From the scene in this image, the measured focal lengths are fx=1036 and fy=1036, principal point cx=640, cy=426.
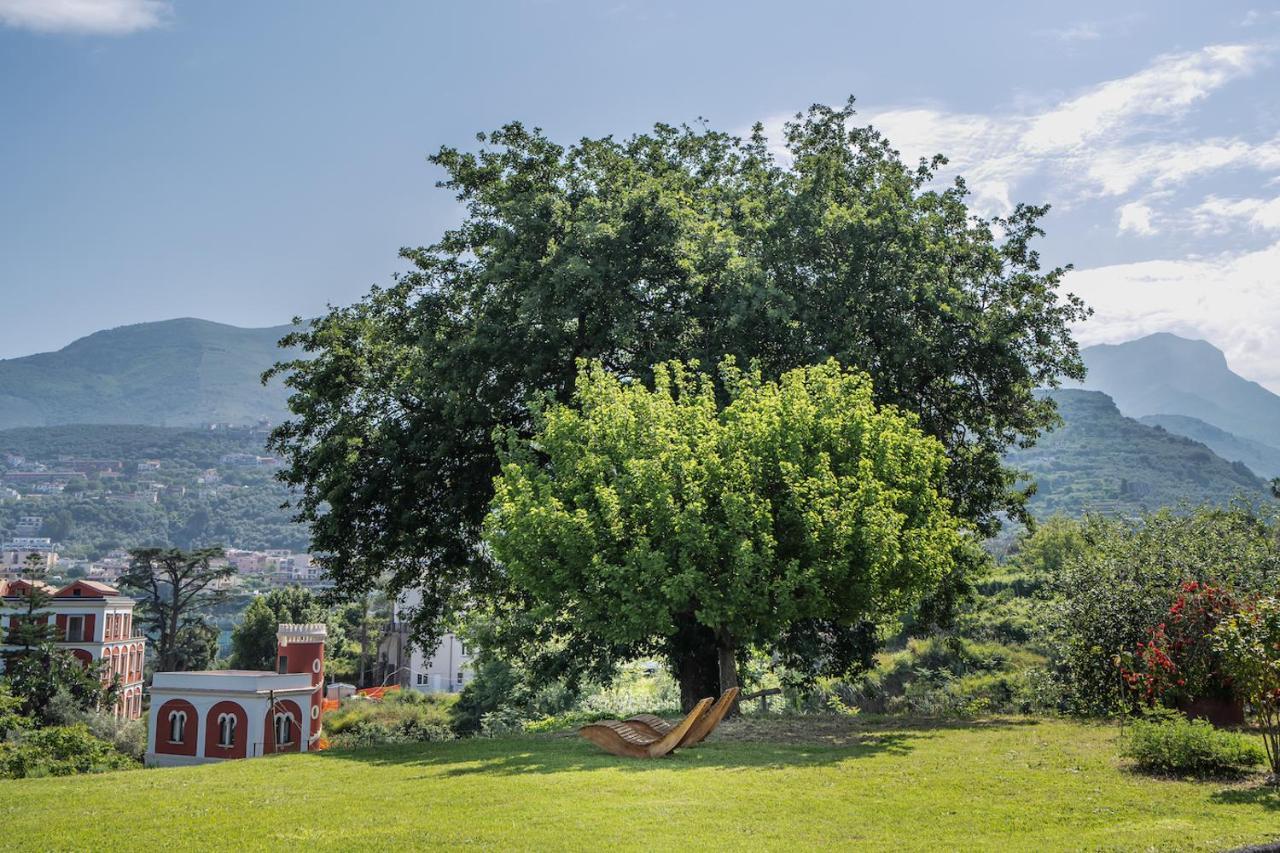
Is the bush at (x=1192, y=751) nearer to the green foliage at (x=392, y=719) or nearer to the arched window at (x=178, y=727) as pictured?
the green foliage at (x=392, y=719)

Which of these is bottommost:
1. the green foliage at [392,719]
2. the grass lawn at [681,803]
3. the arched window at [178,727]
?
the green foliage at [392,719]

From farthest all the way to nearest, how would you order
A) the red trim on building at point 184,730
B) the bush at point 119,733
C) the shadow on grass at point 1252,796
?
the bush at point 119,733, the red trim on building at point 184,730, the shadow on grass at point 1252,796

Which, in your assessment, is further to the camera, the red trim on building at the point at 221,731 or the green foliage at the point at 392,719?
the green foliage at the point at 392,719

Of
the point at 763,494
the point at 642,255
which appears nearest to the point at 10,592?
the point at 642,255

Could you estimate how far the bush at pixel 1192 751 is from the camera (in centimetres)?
1333

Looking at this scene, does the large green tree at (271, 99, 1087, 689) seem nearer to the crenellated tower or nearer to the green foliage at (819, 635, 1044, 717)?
the green foliage at (819, 635, 1044, 717)

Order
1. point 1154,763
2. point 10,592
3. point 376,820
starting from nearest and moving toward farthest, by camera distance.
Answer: point 376,820
point 1154,763
point 10,592

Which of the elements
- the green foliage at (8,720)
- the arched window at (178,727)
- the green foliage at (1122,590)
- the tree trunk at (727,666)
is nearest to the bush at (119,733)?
the arched window at (178,727)

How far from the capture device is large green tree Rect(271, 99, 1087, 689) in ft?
75.8

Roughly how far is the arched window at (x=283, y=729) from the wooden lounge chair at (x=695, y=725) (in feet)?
116

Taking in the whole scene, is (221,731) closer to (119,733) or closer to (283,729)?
(283,729)

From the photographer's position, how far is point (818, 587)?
17406 millimetres

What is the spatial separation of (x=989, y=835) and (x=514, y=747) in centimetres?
968

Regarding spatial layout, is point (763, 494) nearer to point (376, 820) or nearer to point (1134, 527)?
point (376, 820)
